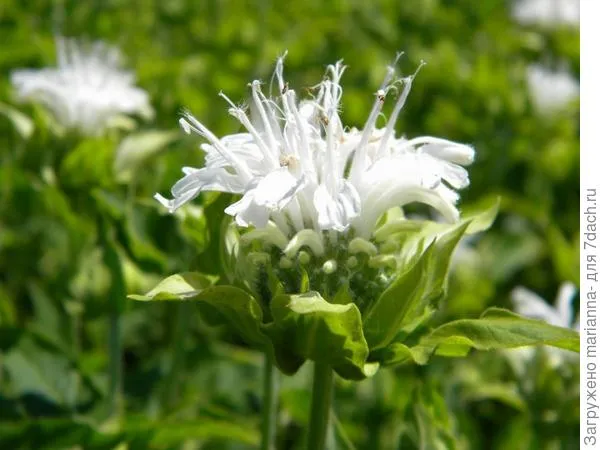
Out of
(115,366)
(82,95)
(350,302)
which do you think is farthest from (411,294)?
(82,95)

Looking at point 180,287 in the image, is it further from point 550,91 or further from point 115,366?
point 550,91

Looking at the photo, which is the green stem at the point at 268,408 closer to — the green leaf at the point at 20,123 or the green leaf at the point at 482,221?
the green leaf at the point at 482,221

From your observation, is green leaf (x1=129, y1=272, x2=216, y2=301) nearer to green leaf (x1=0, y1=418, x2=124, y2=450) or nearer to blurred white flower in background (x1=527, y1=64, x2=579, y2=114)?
green leaf (x1=0, y1=418, x2=124, y2=450)

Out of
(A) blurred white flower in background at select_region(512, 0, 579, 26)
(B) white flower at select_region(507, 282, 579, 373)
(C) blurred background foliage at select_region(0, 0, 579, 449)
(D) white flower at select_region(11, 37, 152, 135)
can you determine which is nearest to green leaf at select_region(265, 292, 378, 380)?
(C) blurred background foliage at select_region(0, 0, 579, 449)

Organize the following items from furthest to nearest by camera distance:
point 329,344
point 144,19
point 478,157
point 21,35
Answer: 1. point 144,19
2. point 478,157
3. point 21,35
4. point 329,344

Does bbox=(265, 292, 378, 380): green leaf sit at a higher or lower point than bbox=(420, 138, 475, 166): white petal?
lower

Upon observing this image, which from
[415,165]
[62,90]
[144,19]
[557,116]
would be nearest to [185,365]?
[62,90]

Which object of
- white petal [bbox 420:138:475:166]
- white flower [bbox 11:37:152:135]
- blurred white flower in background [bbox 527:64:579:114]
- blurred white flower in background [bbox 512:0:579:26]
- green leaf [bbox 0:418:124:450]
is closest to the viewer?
white petal [bbox 420:138:475:166]
